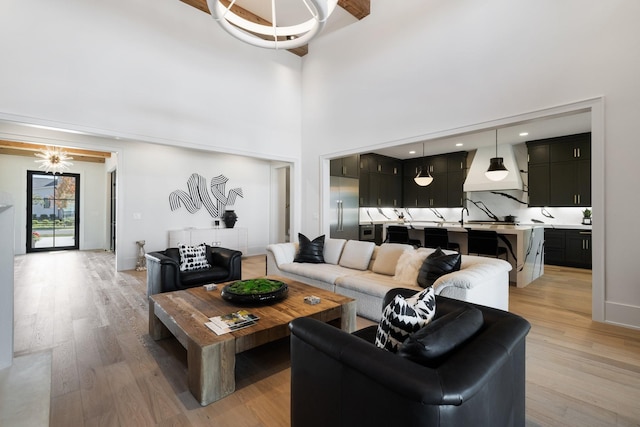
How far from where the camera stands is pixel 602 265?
306 cm

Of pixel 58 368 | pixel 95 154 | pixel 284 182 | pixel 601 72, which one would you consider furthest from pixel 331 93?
pixel 95 154

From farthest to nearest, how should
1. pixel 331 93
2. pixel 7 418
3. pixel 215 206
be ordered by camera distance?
1. pixel 215 206
2. pixel 331 93
3. pixel 7 418

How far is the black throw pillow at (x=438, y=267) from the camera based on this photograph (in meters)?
2.87

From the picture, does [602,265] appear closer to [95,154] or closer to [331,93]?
[331,93]

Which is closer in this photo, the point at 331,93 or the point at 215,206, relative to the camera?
the point at 331,93

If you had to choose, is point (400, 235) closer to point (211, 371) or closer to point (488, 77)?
point (488, 77)

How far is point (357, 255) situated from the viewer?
407cm

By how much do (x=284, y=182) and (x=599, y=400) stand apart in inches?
302

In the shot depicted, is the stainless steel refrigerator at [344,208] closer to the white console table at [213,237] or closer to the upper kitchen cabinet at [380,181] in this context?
the upper kitchen cabinet at [380,181]

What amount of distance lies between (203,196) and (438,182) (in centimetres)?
623

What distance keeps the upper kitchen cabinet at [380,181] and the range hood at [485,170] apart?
1.91m

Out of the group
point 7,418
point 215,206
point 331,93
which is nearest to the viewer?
point 7,418

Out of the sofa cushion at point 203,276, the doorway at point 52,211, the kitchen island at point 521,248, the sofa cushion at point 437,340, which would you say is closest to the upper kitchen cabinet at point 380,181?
the kitchen island at point 521,248

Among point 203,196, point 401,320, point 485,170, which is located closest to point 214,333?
point 401,320
